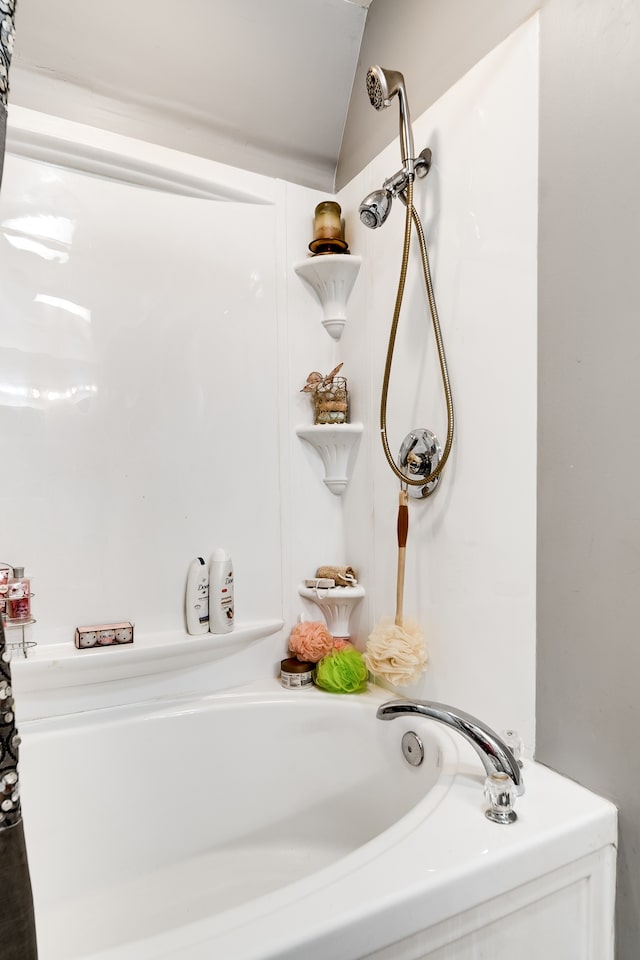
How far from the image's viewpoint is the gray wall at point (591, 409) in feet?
2.85

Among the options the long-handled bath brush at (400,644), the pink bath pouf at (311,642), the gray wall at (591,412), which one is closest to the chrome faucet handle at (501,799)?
the gray wall at (591,412)

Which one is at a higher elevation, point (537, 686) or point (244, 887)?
point (537, 686)

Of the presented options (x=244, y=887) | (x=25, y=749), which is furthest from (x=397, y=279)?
(x=244, y=887)

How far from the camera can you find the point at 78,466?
138cm

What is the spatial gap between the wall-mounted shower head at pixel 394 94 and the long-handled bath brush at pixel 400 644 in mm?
769

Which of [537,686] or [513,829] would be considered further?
[537,686]

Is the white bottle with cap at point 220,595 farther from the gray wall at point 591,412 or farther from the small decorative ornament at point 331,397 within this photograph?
the gray wall at point 591,412

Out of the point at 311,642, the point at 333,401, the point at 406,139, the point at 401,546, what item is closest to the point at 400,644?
the point at 401,546

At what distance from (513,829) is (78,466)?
1.17 meters

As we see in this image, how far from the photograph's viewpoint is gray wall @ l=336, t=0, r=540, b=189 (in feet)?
3.76

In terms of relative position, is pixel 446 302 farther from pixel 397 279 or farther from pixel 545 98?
pixel 545 98

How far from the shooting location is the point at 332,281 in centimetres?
166

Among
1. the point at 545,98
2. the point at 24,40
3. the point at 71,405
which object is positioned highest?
the point at 24,40

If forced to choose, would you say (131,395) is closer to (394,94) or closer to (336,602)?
(336,602)
